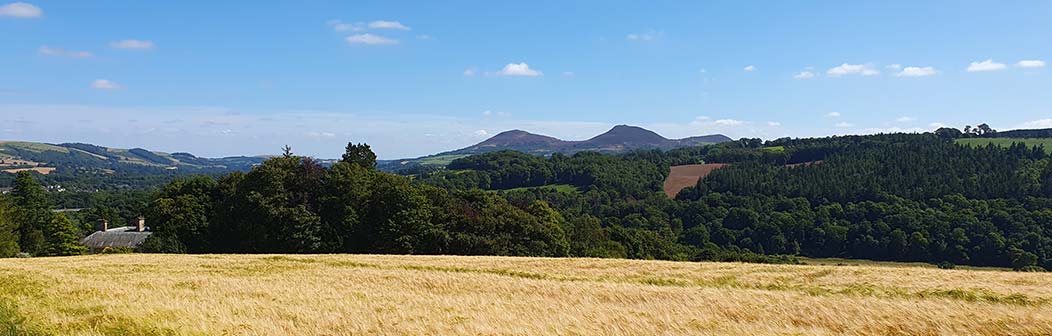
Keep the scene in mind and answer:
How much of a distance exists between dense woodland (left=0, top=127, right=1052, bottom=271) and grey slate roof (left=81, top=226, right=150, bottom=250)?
10989mm

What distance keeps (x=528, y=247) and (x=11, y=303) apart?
1943 inches

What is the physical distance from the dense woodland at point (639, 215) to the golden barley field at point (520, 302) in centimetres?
2749

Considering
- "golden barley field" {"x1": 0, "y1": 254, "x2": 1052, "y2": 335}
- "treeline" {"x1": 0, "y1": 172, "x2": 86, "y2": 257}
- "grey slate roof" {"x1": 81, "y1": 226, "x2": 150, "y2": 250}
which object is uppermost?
"golden barley field" {"x1": 0, "y1": 254, "x2": 1052, "y2": 335}

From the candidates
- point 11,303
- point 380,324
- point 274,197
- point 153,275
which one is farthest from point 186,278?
point 274,197

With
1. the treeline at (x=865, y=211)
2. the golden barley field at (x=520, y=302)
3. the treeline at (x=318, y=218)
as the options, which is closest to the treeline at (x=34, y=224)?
the treeline at (x=318, y=218)

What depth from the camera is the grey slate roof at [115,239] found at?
88812 millimetres

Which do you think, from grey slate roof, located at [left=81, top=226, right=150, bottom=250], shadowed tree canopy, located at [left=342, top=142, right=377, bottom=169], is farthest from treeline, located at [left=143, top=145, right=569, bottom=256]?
grey slate roof, located at [left=81, top=226, right=150, bottom=250]

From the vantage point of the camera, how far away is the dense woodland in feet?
191

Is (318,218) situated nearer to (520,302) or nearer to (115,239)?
(520,302)

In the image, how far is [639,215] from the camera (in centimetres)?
15288

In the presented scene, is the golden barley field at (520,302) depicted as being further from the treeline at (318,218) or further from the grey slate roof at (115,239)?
the grey slate roof at (115,239)

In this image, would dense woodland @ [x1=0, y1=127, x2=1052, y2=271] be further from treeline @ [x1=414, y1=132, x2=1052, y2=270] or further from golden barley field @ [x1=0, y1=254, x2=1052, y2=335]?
golden barley field @ [x1=0, y1=254, x2=1052, y2=335]

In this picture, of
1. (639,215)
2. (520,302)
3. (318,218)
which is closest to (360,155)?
(318,218)

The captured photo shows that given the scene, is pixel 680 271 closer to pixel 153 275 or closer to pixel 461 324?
pixel 461 324
